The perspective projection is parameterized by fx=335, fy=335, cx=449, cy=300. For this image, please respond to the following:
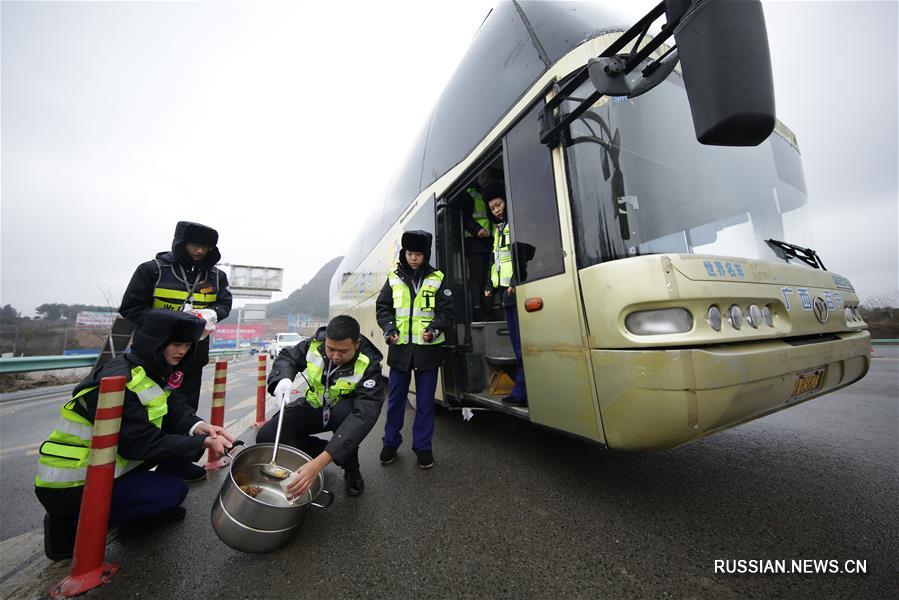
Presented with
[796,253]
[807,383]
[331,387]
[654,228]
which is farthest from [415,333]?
[796,253]

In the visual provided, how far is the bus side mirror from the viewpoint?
108cm

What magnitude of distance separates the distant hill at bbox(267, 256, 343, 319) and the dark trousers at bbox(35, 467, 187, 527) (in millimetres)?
73728

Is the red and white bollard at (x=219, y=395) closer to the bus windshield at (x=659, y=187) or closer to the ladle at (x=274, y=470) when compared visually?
the ladle at (x=274, y=470)

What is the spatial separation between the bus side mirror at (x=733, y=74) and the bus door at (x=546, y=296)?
804 millimetres

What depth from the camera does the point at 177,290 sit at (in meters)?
2.57

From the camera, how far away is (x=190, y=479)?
2.39 meters

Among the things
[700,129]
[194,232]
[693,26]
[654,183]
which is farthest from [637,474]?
[194,232]

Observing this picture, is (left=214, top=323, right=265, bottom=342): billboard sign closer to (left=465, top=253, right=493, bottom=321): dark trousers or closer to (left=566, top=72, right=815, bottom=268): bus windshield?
(left=465, top=253, right=493, bottom=321): dark trousers

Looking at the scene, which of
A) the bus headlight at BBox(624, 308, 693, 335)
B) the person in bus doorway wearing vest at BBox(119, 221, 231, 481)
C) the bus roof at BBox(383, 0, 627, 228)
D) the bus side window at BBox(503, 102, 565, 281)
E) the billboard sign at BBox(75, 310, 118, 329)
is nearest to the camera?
the bus headlight at BBox(624, 308, 693, 335)

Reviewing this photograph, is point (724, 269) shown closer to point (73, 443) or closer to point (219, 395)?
point (73, 443)

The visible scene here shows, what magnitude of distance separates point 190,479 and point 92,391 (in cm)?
116

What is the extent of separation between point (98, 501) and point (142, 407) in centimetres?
40

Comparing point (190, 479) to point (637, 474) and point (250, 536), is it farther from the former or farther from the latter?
point (637, 474)

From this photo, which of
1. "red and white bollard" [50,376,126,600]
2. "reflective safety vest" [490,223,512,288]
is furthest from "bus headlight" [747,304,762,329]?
"red and white bollard" [50,376,126,600]
